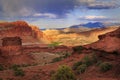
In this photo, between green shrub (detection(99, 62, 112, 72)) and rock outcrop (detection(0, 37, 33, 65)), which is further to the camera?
rock outcrop (detection(0, 37, 33, 65))

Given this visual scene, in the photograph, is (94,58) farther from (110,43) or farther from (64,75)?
(64,75)

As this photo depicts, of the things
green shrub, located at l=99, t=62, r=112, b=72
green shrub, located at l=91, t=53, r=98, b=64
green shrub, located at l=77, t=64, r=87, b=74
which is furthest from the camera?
green shrub, located at l=91, t=53, r=98, b=64

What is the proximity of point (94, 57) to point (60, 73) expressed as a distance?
873 cm

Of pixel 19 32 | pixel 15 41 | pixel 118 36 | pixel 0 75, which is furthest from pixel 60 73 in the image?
pixel 19 32

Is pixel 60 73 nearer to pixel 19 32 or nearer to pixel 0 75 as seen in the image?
pixel 0 75

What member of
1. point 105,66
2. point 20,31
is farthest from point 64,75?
point 20,31

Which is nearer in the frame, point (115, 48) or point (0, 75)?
point (115, 48)

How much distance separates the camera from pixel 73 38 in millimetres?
182750

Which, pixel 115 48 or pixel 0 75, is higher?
pixel 115 48

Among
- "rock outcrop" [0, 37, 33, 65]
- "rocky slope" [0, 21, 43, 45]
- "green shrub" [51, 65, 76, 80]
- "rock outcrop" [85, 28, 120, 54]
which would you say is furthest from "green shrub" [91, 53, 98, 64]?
"rocky slope" [0, 21, 43, 45]

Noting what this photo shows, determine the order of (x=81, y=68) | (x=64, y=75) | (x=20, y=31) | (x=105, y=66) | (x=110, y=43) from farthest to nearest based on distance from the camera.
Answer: (x=20, y=31)
(x=81, y=68)
(x=110, y=43)
(x=105, y=66)
(x=64, y=75)

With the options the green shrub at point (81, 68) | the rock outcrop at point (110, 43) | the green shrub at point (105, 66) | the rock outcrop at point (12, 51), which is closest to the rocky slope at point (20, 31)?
the rock outcrop at point (12, 51)

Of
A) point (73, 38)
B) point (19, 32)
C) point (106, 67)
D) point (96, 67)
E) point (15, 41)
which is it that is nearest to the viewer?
point (106, 67)

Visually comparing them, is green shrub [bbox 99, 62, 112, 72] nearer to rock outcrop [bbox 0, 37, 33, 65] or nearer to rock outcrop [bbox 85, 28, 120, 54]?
rock outcrop [bbox 85, 28, 120, 54]
